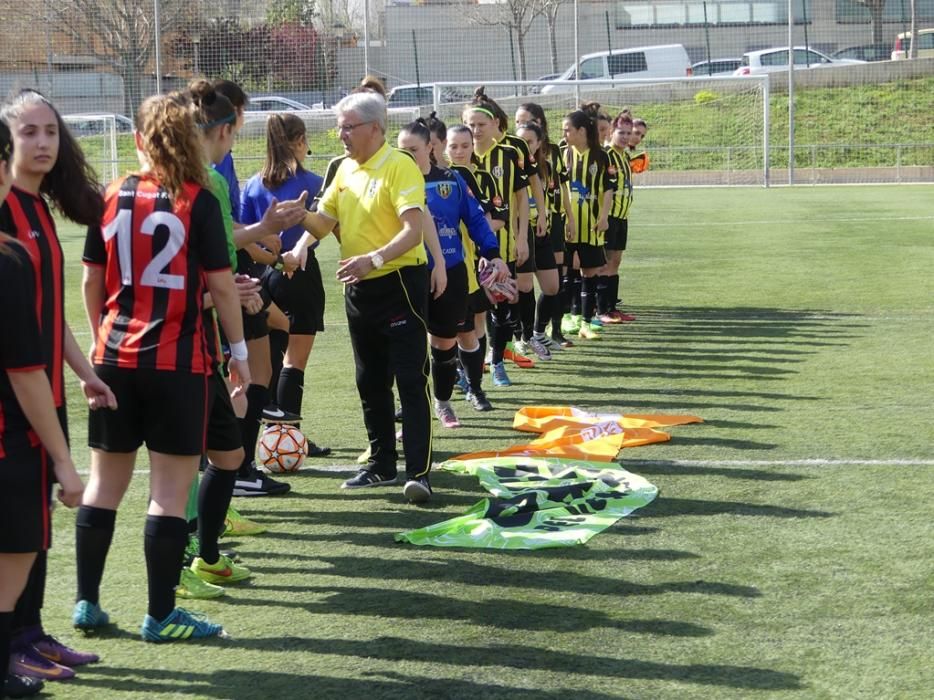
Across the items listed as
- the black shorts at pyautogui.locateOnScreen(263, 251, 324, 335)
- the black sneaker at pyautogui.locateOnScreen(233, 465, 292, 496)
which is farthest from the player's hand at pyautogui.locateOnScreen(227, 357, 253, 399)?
the black shorts at pyautogui.locateOnScreen(263, 251, 324, 335)

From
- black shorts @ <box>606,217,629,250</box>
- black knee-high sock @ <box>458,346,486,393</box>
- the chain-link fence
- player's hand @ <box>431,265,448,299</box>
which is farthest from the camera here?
the chain-link fence

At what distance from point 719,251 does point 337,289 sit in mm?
6270

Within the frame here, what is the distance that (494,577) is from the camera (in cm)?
521

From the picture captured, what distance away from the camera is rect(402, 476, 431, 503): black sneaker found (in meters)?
6.35

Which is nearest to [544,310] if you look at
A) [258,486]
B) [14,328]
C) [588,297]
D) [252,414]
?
[588,297]

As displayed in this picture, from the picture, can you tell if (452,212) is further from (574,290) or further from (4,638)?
(574,290)

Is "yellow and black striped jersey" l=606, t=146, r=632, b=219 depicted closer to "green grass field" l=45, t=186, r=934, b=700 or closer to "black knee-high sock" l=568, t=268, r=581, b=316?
"black knee-high sock" l=568, t=268, r=581, b=316

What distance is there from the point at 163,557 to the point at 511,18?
33.8m

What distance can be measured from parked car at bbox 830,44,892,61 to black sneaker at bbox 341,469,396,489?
3728 cm

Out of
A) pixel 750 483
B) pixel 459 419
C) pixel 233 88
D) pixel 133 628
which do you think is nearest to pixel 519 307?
pixel 459 419

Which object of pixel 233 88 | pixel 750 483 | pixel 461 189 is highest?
pixel 233 88

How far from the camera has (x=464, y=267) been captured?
786 centimetres

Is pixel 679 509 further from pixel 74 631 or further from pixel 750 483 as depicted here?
pixel 74 631

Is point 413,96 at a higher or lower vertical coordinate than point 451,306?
higher
